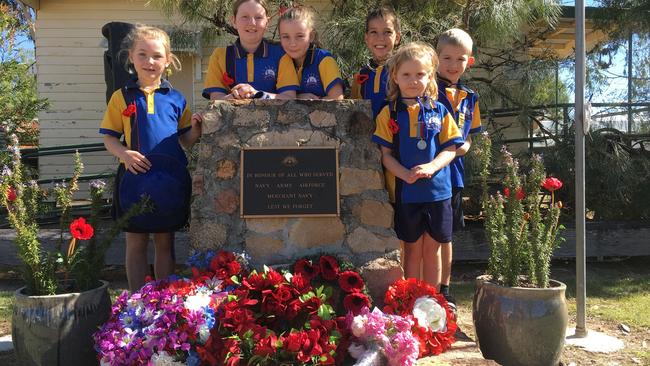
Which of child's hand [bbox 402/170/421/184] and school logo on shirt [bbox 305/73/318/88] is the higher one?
school logo on shirt [bbox 305/73/318/88]

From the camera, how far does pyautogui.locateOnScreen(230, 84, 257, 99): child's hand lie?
3.20 metres

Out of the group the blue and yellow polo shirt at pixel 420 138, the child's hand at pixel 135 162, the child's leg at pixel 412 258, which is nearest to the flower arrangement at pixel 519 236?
the blue and yellow polo shirt at pixel 420 138

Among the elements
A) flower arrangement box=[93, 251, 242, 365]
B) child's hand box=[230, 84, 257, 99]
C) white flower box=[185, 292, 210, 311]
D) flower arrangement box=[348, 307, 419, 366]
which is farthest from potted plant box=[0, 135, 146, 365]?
flower arrangement box=[348, 307, 419, 366]

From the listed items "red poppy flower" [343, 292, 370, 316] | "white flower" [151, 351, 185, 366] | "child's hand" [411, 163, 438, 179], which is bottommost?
"white flower" [151, 351, 185, 366]

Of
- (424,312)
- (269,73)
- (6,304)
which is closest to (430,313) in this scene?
(424,312)

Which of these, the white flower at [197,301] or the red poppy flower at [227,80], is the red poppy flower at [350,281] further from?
the red poppy flower at [227,80]

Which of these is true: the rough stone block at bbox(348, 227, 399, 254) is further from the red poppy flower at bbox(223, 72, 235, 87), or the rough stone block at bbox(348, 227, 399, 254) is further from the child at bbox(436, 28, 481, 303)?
the red poppy flower at bbox(223, 72, 235, 87)

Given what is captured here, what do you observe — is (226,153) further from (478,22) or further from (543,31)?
(543,31)

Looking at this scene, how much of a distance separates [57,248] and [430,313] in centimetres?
201

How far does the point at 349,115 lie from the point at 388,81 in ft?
1.02

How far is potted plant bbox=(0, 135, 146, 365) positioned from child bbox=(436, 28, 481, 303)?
75.2 inches

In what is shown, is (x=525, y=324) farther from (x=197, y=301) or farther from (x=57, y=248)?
(x=57, y=248)

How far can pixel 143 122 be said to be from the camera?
3145 millimetres

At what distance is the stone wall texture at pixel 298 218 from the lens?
3137 millimetres
